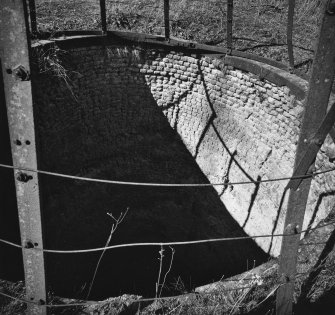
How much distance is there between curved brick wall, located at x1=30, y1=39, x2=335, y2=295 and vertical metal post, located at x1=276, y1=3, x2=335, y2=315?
2.44 metres

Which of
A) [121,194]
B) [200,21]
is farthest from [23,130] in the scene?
[200,21]

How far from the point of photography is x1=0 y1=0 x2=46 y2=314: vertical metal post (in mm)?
1999

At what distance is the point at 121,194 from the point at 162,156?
1.09 metres

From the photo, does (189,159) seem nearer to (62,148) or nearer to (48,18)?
(62,148)

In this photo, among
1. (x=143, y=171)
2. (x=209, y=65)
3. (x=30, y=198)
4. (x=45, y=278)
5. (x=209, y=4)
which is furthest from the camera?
(x=209, y=4)

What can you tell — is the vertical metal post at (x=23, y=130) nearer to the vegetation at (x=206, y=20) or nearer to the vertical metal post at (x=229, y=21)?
the vertical metal post at (x=229, y=21)

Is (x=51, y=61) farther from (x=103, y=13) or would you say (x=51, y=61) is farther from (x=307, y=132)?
(x=307, y=132)

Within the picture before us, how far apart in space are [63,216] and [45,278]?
4592 mm

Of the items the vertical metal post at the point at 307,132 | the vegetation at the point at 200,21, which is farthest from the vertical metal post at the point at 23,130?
the vegetation at the point at 200,21

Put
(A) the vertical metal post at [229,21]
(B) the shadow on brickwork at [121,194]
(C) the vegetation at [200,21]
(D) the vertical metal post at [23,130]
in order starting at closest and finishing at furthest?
(D) the vertical metal post at [23,130], (A) the vertical metal post at [229,21], (B) the shadow on brickwork at [121,194], (C) the vegetation at [200,21]

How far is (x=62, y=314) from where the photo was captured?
2812 mm

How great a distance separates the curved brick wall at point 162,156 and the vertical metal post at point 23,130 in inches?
121

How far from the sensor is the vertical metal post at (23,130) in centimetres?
200

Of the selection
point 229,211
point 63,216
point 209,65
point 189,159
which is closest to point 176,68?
point 209,65
